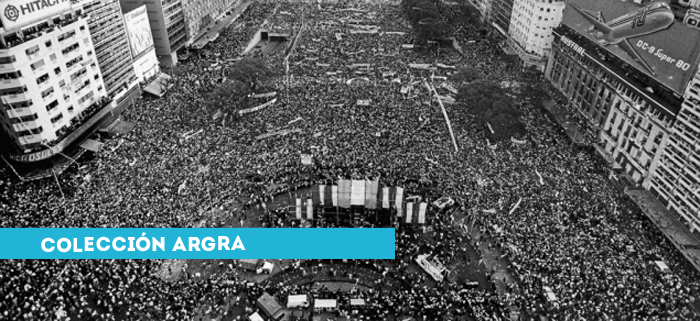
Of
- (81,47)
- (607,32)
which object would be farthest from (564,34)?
(81,47)

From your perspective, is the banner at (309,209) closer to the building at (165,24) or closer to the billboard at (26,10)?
the billboard at (26,10)

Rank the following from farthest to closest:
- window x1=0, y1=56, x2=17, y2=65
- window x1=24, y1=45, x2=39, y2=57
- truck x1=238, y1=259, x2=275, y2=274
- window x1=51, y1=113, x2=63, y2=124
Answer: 1. window x1=51, y1=113, x2=63, y2=124
2. window x1=24, y1=45, x2=39, y2=57
3. window x1=0, y1=56, x2=17, y2=65
4. truck x1=238, y1=259, x2=275, y2=274

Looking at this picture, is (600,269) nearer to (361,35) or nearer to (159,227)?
(159,227)

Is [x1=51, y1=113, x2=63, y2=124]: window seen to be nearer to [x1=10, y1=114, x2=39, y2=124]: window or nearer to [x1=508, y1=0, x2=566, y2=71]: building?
[x1=10, y1=114, x2=39, y2=124]: window

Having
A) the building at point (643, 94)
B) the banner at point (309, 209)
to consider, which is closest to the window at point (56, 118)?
the banner at point (309, 209)

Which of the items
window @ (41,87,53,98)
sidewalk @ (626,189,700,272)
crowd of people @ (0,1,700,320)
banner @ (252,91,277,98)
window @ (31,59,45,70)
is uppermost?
window @ (31,59,45,70)

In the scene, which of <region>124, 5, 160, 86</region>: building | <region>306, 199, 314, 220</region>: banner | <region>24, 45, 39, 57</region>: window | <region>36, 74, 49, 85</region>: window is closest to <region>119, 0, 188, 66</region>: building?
<region>124, 5, 160, 86</region>: building
